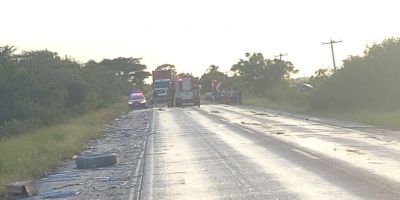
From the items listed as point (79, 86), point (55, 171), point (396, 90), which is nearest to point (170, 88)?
point (79, 86)

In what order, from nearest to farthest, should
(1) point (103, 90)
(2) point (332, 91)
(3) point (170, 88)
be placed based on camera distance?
(2) point (332, 91) < (3) point (170, 88) < (1) point (103, 90)

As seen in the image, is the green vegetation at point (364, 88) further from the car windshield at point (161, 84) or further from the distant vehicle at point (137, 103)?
the car windshield at point (161, 84)

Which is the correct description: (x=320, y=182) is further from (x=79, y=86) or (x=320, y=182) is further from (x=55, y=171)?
(x=79, y=86)

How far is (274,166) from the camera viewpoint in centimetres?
1589

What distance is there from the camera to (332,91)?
51.7 metres

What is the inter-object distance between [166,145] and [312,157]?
24.3ft

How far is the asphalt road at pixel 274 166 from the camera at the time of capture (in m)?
11.9

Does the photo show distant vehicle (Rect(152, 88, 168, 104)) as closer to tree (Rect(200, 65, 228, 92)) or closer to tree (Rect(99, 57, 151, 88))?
tree (Rect(200, 65, 228, 92))

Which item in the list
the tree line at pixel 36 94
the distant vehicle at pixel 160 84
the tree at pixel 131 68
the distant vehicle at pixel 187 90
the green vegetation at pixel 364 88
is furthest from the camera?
the tree at pixel 131 68

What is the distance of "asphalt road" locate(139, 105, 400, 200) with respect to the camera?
11922 millimetres

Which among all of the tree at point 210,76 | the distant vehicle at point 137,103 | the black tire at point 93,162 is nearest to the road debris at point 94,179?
the black tire at point 93,162

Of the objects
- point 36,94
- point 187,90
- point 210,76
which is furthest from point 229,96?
point 210,76

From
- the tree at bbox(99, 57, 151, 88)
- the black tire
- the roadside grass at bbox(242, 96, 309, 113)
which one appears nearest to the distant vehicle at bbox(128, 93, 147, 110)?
the roadside grass at bbox(242, 96, 309, 113)

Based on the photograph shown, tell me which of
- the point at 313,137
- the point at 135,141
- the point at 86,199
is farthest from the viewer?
the point at 135,141
